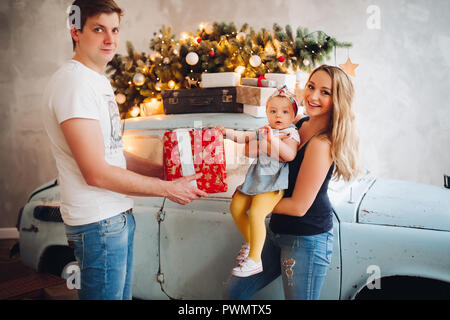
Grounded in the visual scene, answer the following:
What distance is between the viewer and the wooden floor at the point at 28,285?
2.86 meters

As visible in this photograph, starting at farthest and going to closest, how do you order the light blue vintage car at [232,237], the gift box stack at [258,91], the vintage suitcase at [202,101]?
1. the vintage suitcase at [202,101]
2. the gift box stack at [258,91]
3. the light blue vintage car at [232,237]

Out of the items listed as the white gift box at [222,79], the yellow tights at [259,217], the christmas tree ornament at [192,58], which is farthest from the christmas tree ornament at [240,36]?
the yellow tights at [259,217]

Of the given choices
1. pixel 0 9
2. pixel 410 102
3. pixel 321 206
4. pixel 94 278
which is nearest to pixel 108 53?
pixel 94 278

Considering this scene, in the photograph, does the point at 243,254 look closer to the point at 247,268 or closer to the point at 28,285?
the point at 247,268

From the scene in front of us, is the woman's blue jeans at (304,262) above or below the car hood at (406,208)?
below

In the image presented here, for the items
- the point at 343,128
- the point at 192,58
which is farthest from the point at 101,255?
the point at 192,58

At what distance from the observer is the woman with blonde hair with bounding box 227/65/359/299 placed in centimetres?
142

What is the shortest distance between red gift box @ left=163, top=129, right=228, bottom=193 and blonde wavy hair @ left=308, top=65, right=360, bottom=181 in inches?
21.6

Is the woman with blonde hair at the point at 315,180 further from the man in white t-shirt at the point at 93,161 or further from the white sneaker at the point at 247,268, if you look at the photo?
the man in white t-shirt at the point at 93,161

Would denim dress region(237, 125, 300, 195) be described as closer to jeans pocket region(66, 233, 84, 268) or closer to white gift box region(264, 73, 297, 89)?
jeans pocket region(66, 233, 84, 268)

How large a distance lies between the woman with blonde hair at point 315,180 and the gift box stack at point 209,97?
101 centimetres

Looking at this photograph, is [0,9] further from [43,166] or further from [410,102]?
[410,102]

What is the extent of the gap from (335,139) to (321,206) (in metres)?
0.33

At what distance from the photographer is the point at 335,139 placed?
141cm
